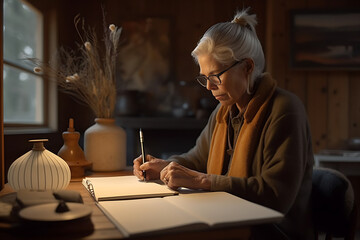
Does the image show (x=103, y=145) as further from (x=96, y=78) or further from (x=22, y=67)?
(x=22, y=67)

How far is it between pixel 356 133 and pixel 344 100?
1.08 feet

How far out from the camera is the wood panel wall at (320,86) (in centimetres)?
331

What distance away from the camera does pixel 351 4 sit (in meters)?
3.29

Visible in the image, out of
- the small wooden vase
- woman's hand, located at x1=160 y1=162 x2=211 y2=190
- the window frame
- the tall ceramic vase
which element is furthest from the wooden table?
the window frame

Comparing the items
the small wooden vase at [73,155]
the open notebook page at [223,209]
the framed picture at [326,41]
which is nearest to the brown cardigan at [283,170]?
the open notebook page at [223,209]

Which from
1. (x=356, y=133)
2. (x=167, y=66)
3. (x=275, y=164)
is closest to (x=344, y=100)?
(x=356, y=133)

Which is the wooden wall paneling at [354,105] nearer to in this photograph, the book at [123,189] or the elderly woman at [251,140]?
the elderly woman at [251,140]

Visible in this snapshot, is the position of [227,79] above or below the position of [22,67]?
below

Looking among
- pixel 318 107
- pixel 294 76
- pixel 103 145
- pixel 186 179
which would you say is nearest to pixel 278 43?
pixel 294 76

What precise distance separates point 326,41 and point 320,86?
0.42 metres

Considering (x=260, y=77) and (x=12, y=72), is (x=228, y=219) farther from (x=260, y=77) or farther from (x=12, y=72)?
(x=12, y=72)

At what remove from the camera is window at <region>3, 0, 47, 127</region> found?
2355 mm

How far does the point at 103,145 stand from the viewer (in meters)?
1.52

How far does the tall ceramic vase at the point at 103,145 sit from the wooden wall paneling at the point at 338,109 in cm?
244
